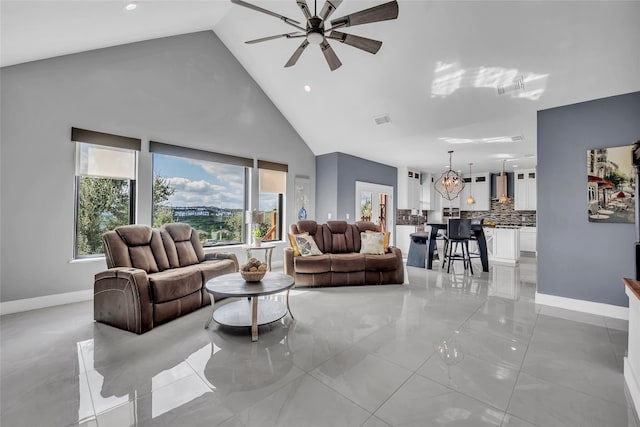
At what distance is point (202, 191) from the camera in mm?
5273

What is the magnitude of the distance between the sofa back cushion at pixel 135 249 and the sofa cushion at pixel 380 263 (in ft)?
9.68

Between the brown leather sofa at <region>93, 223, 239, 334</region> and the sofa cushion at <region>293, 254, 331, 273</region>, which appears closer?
the brown leather sofa at <region>93, 223, 239, 334</region>

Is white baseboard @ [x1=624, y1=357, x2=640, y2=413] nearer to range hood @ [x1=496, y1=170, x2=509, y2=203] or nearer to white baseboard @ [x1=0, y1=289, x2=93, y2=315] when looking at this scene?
white baseboard @ [x1=0, y1=289, x2=93, y2=315]

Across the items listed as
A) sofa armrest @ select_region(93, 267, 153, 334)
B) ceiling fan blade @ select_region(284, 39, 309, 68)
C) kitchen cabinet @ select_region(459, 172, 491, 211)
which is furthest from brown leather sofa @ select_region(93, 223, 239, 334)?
kitchen cabinet @ select_region(459, 172, 491, 211)

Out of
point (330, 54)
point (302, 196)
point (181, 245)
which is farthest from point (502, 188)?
point (181, 245)

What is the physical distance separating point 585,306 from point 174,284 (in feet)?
16.5

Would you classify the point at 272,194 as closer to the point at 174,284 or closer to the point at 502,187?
the point at 174,284

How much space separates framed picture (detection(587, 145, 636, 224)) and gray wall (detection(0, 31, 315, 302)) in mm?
5556

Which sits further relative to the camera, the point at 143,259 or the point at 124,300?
the point at 143,259

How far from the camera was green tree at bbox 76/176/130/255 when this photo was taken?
3.92m

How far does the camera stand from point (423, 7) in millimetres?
3176

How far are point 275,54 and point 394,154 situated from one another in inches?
145

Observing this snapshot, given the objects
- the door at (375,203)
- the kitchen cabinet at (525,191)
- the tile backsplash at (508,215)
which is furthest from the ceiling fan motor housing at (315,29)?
the tile backsplash at (508,215)

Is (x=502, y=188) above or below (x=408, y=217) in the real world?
above
